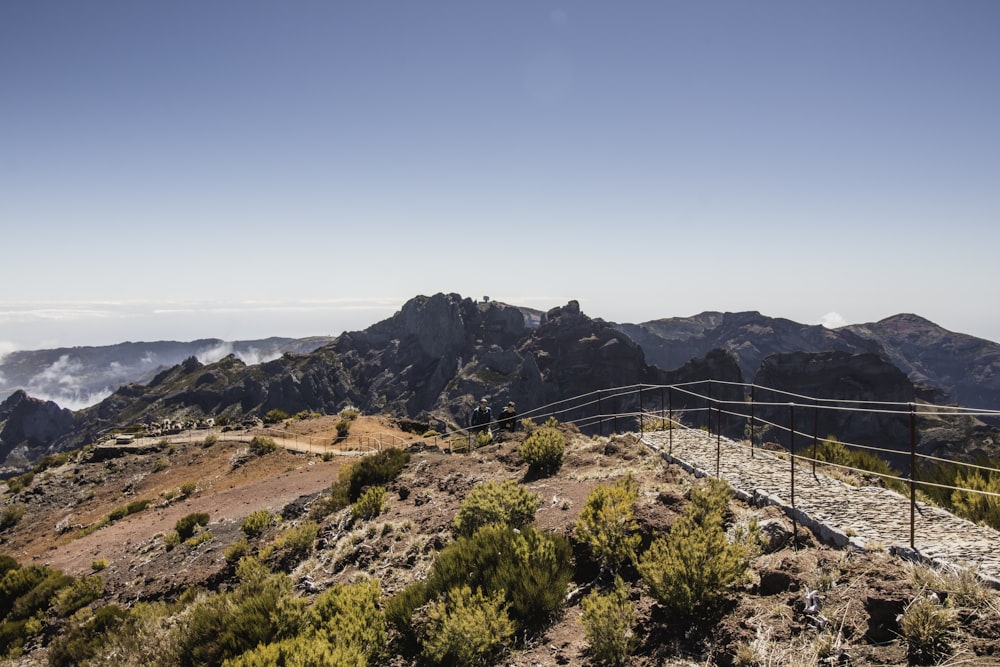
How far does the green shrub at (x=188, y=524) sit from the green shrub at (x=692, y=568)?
1743 cm

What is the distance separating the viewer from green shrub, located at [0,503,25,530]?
2780 cm

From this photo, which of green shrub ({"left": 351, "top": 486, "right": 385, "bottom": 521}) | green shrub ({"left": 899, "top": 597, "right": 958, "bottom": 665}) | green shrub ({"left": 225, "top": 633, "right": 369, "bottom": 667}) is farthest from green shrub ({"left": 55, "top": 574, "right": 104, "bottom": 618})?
green shrub ({"left": 899, "top": 597, "right": 958, "bottom": 665})

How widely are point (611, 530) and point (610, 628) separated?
2.40 metres

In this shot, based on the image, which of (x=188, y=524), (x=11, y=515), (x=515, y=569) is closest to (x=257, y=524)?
(x=188, y=524)

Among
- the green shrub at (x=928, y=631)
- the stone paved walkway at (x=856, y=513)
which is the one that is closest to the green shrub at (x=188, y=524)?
the stone paved walkway at (x=856, y=513)

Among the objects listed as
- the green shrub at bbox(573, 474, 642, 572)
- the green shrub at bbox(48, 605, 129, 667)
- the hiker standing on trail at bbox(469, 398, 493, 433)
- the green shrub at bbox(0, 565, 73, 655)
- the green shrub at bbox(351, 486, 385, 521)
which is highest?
the green shrub at bbox(573, 474, 642, 572)

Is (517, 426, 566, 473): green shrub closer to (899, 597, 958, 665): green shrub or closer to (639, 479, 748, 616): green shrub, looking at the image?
(639, 479, 748, 616): green shrub

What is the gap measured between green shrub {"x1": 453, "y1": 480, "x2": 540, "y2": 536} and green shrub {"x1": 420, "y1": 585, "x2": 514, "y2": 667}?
270 cm

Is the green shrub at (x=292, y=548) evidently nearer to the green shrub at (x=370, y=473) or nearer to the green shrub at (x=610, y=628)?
the green shrub at (x=370, y=473)

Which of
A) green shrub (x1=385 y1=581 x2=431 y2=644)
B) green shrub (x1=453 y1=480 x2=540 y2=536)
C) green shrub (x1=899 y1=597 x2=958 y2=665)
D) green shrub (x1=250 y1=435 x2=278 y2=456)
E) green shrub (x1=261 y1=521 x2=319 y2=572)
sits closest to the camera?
green shrub (x1=899 y1=597 x2=958 y2=665)

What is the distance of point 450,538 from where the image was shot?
1089cm

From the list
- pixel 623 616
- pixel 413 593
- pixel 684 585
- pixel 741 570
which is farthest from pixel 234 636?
pixel 741 570

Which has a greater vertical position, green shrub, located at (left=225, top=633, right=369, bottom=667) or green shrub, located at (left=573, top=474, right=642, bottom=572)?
green shrub, located at (left=573, top=474, right=642, bottom=572)

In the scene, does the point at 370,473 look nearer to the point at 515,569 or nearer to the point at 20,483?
the point at 515,569
